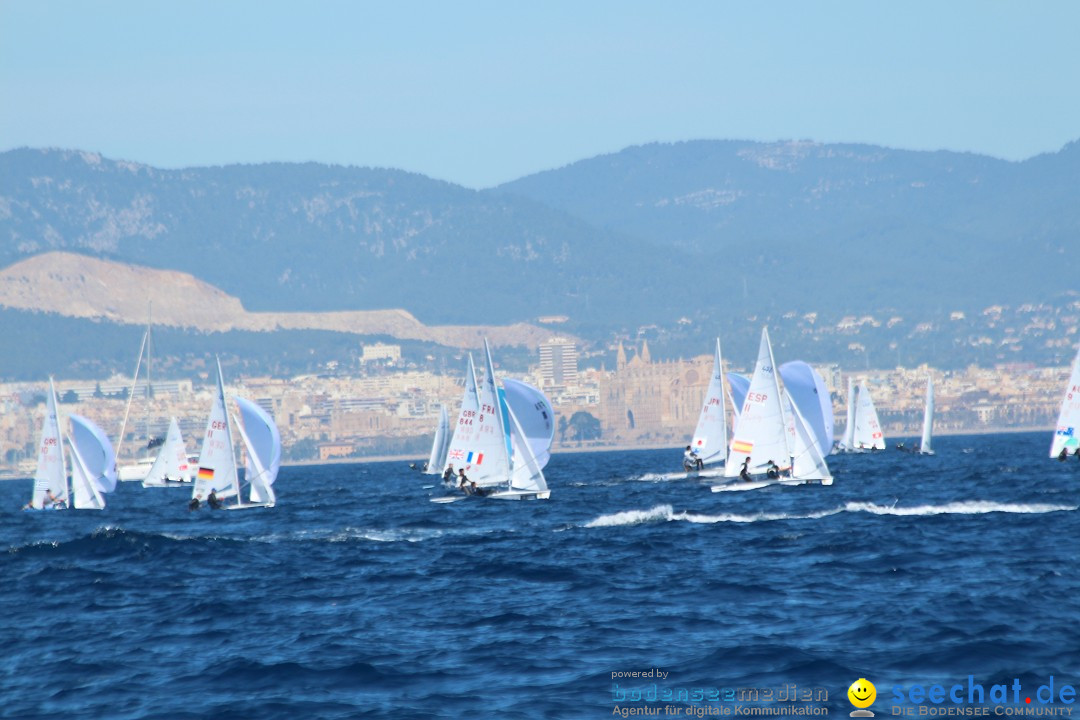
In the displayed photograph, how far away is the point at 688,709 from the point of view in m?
20.6

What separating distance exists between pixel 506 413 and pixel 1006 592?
31.4m

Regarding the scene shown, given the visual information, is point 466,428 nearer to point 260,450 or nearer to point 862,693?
point 260,450

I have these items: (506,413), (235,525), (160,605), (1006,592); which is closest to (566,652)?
(1006,592)

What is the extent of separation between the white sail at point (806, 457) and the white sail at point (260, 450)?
16.6 meters

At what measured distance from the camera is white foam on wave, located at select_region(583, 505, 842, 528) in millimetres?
44750

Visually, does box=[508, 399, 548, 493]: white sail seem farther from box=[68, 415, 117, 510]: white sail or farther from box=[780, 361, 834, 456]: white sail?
box=[68, 415, 117, 510]: white sail

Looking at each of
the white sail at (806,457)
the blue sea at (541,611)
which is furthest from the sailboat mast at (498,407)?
the white sail at (806,457)

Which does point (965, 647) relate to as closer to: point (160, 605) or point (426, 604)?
point (426, 604)

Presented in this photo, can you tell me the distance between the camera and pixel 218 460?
57.4 m

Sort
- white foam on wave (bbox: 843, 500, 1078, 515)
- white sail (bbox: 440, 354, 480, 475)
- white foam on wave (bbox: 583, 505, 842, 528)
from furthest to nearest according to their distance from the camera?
white sail (bbox: 440, 354, 480, 475), white foam on wave (bbox: 583, 505, 842, 528), white foam on wave (bbox: 843, 500, 1078, 515)

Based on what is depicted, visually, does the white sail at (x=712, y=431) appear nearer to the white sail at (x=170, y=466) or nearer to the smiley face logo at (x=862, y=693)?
the white sail at (x=170, y=466)

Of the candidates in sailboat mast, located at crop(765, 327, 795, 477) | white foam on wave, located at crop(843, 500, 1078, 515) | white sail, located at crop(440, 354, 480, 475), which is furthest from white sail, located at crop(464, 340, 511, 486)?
white foam on wave, located at crop(843, 500, 1078, 515)

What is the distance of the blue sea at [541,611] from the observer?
22125 mm

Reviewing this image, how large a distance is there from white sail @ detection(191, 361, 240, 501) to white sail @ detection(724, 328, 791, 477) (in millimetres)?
16534
